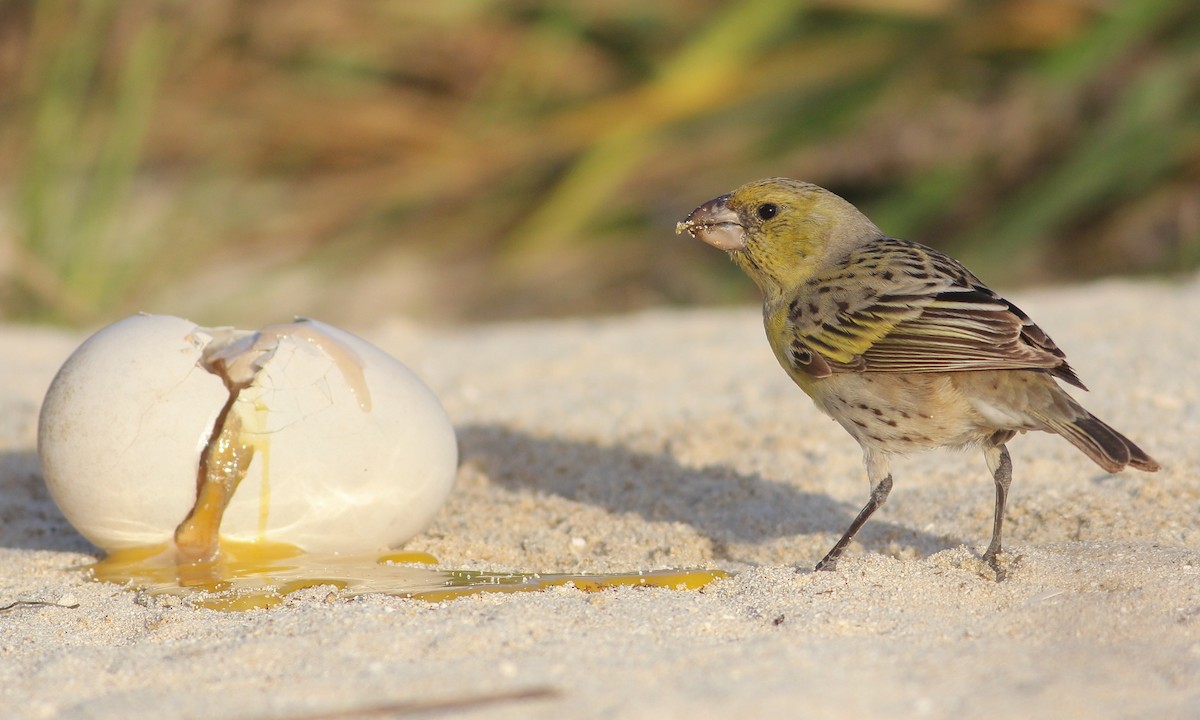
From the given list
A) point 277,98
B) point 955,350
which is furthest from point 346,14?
point 955,350

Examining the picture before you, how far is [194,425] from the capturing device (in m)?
3.45

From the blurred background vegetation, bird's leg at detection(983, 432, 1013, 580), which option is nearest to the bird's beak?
bird's leg at detection(983, 432, 1013, 580)

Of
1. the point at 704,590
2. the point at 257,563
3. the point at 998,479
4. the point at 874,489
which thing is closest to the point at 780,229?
the point at 874,489

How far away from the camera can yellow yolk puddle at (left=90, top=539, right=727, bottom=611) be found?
10.4 feet

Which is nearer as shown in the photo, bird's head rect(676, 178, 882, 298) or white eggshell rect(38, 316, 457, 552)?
white eggshell rect(38, 316, 457, 552)

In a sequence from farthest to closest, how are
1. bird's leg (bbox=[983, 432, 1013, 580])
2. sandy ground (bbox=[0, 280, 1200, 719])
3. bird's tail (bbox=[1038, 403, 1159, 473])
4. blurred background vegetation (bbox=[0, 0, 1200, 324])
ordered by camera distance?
blurred background vegetation (bbox=[0, 0, 1200, 324]), bird's leg (bbox=[983, 432, 1013, 580]), bird's tail (bbox=[1038, 403, 1159, 473]), sandy ground (bbox=[0, 280, 1200, 719])

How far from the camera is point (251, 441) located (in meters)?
3.44

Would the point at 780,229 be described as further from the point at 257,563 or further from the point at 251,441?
the point at 257,563

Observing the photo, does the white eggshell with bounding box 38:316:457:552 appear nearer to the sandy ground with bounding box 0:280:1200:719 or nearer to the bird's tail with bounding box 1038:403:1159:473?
the sandy ground with bounding box 0:280:1200:719

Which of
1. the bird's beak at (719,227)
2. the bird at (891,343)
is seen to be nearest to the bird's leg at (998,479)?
the bird at (891,343)

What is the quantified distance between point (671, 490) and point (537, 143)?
4673mm

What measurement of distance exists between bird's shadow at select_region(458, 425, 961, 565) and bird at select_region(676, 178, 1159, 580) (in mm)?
320

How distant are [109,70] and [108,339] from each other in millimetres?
4918

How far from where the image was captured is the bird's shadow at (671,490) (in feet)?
12.8
